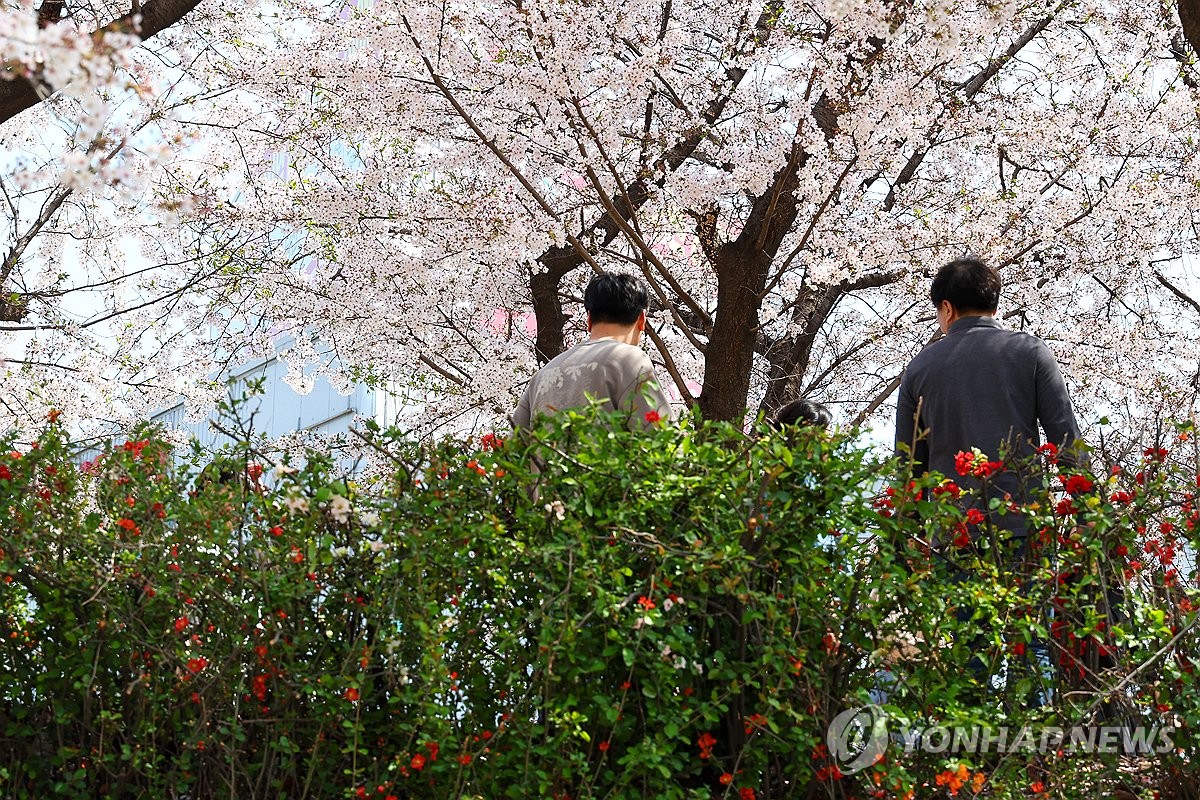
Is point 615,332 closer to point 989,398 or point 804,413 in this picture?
point 804,413

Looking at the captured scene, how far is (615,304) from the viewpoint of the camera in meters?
3.54

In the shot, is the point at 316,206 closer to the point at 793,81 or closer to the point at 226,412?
the point at 793,81

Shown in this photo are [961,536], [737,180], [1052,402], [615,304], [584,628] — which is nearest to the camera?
[584,628]

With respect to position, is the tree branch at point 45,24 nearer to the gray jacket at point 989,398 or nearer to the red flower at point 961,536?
the gray jacket at point 989,398

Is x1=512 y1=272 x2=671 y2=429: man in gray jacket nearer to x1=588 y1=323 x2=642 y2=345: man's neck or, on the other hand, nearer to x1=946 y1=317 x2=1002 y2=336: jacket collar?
x1=588 y1=323 x2=642 y2=345: man's neck

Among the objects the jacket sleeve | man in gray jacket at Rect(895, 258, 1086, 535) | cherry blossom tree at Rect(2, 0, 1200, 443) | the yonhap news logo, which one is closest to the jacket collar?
man in gray jacket at Rect(895, 258, 1086, 535)

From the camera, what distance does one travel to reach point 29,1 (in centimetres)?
375

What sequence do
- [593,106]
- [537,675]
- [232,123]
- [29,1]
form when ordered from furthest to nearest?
[232,123] → [593,106] → [29,1] → [537,675]

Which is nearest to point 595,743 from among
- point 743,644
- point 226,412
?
point 743,644

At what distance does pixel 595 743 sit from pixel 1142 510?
1313mm

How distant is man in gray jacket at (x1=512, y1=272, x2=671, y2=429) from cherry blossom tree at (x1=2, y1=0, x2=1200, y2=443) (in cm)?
232

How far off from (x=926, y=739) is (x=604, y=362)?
1421 millimetres

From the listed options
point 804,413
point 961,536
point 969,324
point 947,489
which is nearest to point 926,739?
point 961,536

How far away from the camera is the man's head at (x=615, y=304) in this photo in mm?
3547
